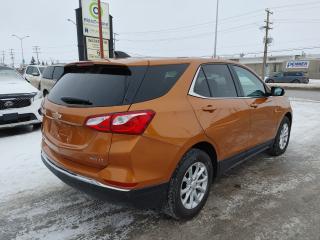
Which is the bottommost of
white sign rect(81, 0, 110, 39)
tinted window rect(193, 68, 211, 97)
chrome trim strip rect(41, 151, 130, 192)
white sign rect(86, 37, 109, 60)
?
chrome trim strip rect(41, 151, 130, 192)

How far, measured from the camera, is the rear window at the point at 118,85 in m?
2.65

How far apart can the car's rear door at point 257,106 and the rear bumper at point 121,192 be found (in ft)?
6.11

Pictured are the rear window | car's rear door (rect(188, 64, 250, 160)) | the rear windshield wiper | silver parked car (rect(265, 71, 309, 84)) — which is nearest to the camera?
the rear window

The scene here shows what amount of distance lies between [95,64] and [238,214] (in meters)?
2.22

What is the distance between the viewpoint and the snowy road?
2945 mm

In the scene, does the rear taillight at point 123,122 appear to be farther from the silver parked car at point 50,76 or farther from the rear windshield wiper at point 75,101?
the silver parked car at point 50,76

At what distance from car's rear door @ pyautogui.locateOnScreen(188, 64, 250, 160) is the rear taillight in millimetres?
692

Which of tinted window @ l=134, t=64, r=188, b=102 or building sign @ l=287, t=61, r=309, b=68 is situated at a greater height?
tinted window @ l=134, t=64, r=188, b=102

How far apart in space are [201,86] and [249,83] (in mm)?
1351

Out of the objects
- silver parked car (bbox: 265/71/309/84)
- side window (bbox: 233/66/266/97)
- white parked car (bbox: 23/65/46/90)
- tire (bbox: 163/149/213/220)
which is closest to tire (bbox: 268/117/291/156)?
side window (bbox: 233/66/266/97)

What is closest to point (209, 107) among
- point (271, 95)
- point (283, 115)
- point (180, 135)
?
point (180, 135)

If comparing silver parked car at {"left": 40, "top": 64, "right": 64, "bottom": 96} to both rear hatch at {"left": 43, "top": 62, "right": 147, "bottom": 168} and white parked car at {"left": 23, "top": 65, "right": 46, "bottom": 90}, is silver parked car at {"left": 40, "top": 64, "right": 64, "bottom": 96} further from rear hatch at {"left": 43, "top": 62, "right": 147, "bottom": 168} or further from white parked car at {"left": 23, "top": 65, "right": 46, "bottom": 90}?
rear hatch at {"left": 43, "top": 62, "right": 147, "bottom": 168}

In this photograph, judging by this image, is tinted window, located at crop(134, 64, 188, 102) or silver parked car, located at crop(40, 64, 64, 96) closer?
tinted window, located at crop(134, 64, 188, 102)

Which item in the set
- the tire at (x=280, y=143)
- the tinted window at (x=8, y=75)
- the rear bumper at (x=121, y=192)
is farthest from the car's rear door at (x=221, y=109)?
the tinted window at (x=8, y=75)
